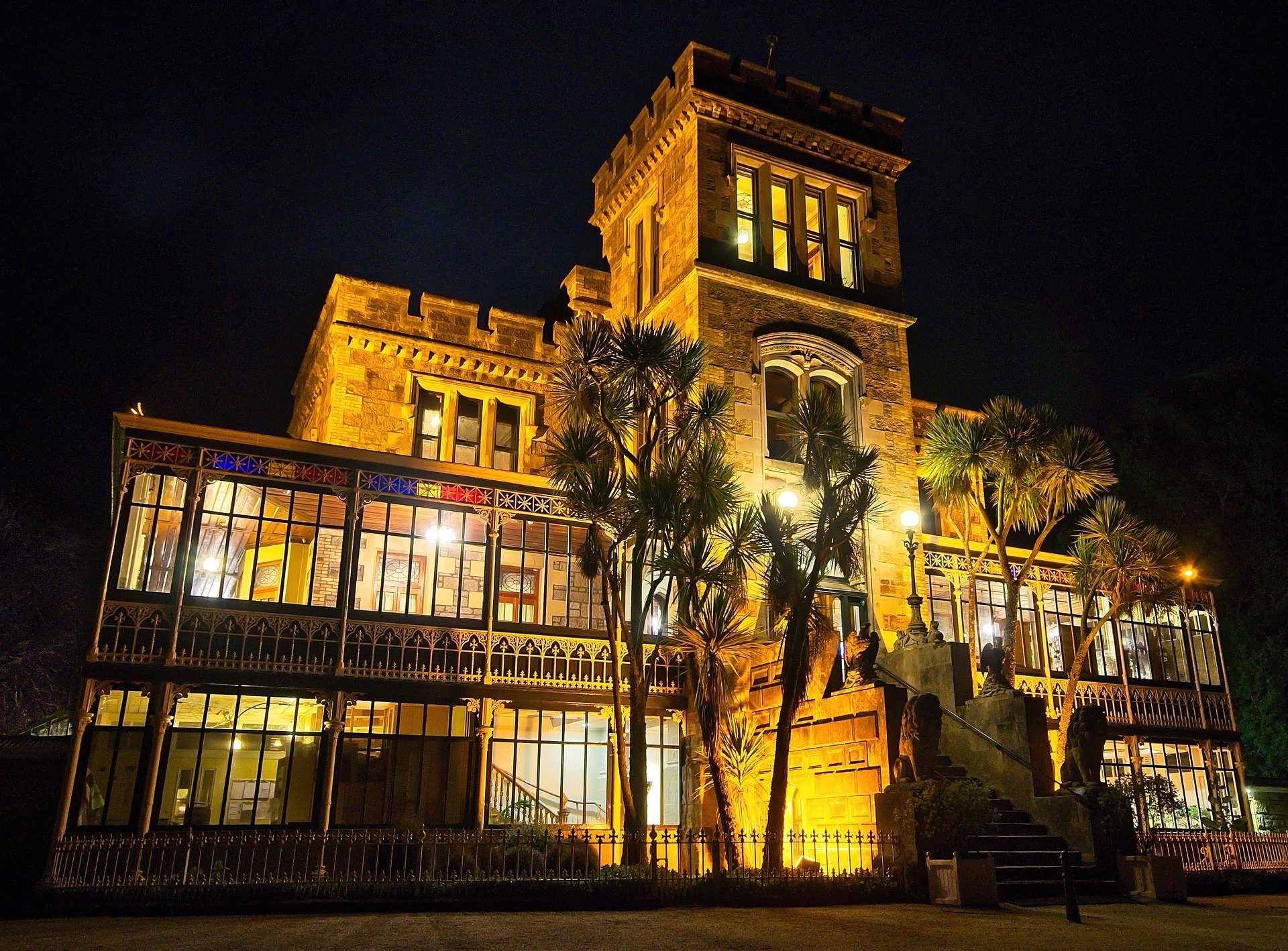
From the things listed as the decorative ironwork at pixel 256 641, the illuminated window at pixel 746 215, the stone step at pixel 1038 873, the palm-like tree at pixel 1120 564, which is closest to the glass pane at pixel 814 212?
the illuminated window at pixel 746 215

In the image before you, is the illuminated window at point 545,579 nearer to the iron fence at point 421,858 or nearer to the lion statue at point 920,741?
the iron fence at point 421,858

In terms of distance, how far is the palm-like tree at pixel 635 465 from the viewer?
1555 centimetres

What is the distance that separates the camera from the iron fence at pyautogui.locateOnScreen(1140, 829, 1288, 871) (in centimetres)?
1806

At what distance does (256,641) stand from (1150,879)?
48.6 feet

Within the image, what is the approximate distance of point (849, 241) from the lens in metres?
24.7

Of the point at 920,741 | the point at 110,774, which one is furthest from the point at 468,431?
the point at 920,741

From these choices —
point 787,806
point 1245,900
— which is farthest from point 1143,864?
point 787,806

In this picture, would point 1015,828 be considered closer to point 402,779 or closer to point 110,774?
point 402,779

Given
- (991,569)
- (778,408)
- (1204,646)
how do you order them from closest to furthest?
(778,408) → (991,569) → (1204,646)

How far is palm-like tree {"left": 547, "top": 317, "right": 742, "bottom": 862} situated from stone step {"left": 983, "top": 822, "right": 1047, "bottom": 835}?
17.4ft

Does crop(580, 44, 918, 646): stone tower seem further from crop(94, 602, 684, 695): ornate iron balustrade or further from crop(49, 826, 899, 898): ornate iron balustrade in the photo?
crop(49, 826, 899, 898): ornate iron balustrade

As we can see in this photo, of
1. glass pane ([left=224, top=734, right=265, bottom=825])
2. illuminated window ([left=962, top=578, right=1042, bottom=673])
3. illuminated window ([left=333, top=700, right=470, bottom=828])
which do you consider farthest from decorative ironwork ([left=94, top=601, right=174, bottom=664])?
illuminated window ([left=962, top=578, right=1042, bottom=673])

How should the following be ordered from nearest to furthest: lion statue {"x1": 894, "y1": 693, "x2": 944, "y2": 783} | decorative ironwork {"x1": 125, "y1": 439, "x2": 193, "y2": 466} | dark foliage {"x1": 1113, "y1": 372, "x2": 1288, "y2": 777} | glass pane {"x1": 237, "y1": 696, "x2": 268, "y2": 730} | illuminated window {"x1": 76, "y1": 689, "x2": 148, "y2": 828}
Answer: lion statue {"x1": 894, "y1": 693, "x2": 944, "y2": 783}, illuminated window {"x1": 76, "y1": 689, "x2": 148, "y2": 828}, decorative ironwork {"x1": 125, "y1": 439, "x2": 193, "y2": 466}, glass pane {"x1": 237, "y1": 696, "x2": 268, "y2": 730}, dark foliage {"x1": 1113, "y1": 372, "x2": 1288, "y2": 777}

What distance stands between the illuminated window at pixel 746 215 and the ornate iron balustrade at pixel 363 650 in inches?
392
